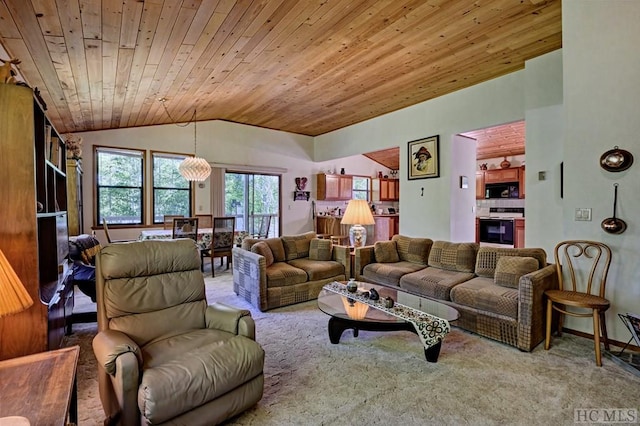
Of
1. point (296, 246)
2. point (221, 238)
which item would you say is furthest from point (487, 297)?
point (221, 238)

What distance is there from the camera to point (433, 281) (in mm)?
3443

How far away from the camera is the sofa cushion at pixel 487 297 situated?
278cm

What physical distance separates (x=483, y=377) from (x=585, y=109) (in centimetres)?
255

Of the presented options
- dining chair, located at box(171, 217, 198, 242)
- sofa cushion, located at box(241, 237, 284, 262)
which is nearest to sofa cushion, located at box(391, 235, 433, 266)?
sofa cushion, located at box(241, 237, 284, 262)

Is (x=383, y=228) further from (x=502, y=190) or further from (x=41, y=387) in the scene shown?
(x=41, y=387)

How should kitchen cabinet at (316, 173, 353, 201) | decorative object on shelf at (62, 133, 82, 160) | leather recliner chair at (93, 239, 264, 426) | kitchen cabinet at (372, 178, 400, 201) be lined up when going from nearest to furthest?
leather recliner chair at (93, 239, 264, 426)
decorative object on shelf at (62, 133, 82, 160)
kitchen cabinet at (316, 173, 353, 201)
kitchen cabinet at (372, 178, 400, 201)

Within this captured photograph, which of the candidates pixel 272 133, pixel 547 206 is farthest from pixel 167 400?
pixel 272 133

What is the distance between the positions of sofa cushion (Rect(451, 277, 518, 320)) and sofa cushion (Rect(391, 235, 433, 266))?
897 millimetres

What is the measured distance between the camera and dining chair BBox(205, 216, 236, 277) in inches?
215

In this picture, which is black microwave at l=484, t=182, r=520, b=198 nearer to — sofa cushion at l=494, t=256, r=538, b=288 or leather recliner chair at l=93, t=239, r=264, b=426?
sofa cushion at l=494, t=256, r=538, b=288

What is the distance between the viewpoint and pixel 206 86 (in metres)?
4.58

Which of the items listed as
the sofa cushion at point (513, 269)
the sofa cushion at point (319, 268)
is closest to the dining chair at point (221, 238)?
the sofa cushion at point (319, 268)

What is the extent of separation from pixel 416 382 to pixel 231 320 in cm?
137

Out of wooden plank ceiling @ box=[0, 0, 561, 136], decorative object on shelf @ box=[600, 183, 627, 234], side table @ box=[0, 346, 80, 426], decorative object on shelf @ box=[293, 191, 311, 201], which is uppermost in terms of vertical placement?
wooden plank ceiling @ box=[0, 0, 561, 136]
